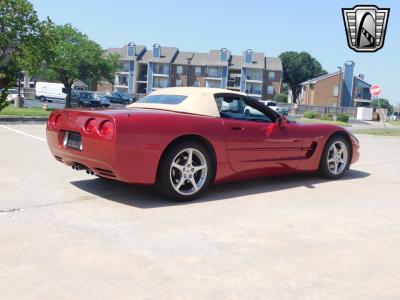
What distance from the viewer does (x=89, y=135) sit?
187 inches

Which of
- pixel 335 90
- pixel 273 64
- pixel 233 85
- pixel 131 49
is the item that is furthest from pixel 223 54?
pixel 335 90

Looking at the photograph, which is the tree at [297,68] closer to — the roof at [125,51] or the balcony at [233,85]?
the balcony at [233,85]

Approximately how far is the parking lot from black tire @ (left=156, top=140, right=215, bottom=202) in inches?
4.7

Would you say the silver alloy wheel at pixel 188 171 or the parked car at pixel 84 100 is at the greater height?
the parked car at pixel 84 100

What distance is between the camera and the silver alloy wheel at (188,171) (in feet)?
16.6

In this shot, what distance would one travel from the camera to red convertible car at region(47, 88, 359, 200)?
4648mm

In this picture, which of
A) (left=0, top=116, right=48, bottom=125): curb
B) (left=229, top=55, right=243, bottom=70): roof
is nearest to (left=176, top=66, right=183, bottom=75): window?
(left=229, top=55, right=243, bottom=70): roof

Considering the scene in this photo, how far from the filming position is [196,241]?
3.80m

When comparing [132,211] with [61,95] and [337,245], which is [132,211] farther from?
[61,95]

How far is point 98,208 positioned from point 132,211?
0.35 meters

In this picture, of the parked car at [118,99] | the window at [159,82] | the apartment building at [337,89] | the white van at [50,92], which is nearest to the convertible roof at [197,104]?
the white van at [50,92]

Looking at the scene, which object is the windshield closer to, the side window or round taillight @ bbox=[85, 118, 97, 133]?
the side window

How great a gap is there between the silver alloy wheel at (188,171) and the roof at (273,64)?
7764 centimetres

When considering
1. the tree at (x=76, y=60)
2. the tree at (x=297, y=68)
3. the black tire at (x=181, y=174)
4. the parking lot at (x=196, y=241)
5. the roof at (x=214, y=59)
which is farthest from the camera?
the tree at (x=297, y=68)
